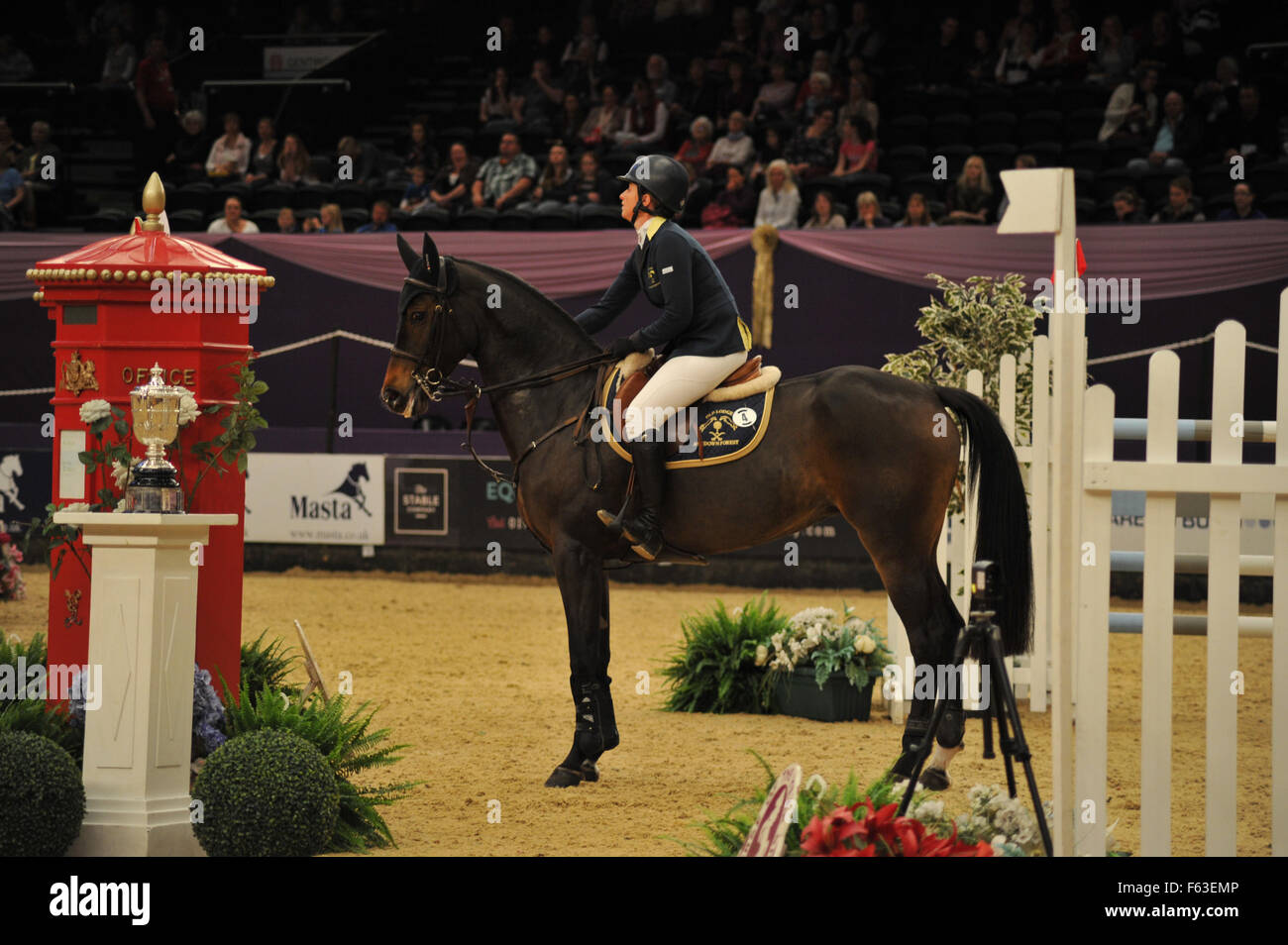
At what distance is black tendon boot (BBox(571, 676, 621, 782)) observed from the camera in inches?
237

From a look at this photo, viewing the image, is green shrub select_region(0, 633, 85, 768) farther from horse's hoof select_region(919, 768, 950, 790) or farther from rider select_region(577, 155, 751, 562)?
horse's hoof select_region(919, 768, 950, 790)

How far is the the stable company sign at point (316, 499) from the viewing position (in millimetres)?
13281

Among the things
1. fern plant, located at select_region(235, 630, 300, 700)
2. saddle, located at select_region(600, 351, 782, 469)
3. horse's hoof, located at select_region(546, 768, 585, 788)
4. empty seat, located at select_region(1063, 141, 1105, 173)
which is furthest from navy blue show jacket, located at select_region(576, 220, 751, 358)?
empty seat, located at select_region(1063, 141, 1105, 173)

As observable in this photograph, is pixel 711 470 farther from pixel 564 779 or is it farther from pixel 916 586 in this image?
pixel 564 779

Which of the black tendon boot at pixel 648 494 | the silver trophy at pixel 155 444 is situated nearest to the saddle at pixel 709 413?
the black tendon boot at pixel 648 494

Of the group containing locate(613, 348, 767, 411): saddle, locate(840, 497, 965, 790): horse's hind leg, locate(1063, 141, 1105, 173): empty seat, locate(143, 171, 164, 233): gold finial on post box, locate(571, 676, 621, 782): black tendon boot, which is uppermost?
locate(1063, 141, 1105, 173): empty seat

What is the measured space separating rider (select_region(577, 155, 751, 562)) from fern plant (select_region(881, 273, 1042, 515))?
91.5 inches

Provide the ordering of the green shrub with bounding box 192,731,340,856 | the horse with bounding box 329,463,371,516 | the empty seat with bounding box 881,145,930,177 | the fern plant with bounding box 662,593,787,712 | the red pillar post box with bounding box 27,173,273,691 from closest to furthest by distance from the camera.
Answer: the green shrub with bounding box 192,731,340,856, the red pillar post box with bounding box 27,173,273,691, the fern plant with bounding box 662,593,787,712, the horse with bounding box 329,463,371,516, the empty seat with bounding box 881,145,930,177

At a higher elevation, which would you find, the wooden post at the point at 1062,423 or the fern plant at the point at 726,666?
the wooden post at the point at 1062,423

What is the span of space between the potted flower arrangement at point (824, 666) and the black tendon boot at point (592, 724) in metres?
1.75

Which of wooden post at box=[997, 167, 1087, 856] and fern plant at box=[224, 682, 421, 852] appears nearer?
wooden post at box=[997, 167, 1087, 856]

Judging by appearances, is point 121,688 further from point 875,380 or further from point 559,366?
point 875,380

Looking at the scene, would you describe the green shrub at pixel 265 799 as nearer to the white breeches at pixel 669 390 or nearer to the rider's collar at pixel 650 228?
the white breeches at pixel 669 390

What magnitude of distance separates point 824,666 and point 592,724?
6.22ft
